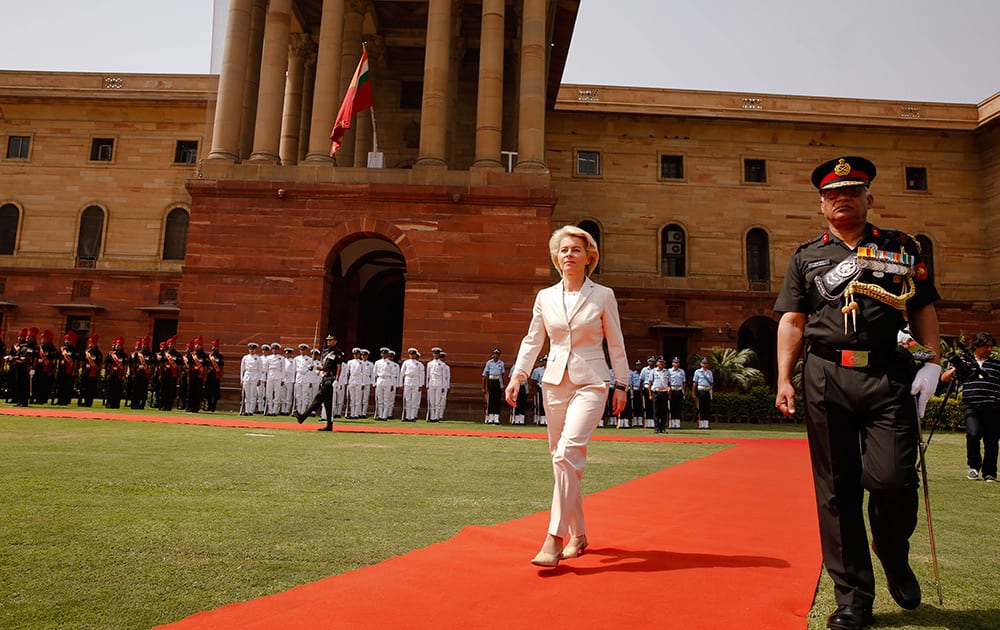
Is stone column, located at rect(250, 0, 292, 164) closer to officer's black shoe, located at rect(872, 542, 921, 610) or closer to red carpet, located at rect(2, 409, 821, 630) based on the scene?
red carpet, located at rect(2, 409, 821, 630)

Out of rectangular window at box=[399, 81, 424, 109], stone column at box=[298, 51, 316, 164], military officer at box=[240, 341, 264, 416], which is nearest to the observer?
military officer at box=[240, 341, 264, 416]

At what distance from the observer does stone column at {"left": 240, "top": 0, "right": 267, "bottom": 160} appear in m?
25.6

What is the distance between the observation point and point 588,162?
112ft

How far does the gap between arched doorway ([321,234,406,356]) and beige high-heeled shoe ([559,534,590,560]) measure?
755 inches

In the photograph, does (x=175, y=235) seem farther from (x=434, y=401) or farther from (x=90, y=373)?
(x=434, y=401)

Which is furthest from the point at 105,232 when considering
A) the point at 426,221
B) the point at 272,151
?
the point at 426,221

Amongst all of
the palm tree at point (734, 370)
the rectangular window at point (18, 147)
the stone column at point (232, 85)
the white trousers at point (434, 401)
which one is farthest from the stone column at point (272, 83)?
the palm tree at point (734, 370)

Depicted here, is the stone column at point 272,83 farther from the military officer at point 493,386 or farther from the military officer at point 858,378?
the military officer at point 858,378

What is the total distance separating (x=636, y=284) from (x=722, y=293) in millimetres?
4221

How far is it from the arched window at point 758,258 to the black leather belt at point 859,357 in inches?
1249

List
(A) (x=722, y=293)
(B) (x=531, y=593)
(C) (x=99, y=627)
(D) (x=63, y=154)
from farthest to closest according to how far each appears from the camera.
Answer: (D) (x=63, y=154), (A) (x=722, y=293), (B) (x=531, y=593), (C) (x=99, y=627)

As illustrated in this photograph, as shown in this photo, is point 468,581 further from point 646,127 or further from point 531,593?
point 646,127

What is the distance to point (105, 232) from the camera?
112ft

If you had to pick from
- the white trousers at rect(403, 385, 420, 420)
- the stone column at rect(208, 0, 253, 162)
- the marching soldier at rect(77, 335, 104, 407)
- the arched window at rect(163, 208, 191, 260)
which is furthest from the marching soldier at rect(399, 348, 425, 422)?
the arched window at rect(163, 208, 191, 260)
